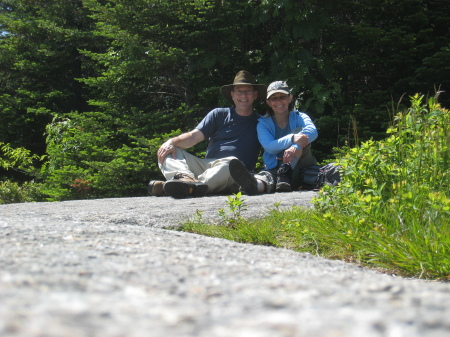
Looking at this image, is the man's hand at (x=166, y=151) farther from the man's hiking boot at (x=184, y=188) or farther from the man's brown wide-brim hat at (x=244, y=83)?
the man's brown wide-brim hat at (x=244, y=83)

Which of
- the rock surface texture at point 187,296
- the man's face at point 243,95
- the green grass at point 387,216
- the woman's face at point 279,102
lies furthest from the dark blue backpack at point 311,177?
the rock surface texture at point 187,296

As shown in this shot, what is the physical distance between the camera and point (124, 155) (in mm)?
7559

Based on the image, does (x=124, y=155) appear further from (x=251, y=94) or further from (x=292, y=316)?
(x=292, y=316)

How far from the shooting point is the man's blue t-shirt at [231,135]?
21.1ft

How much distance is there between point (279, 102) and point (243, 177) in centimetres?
118

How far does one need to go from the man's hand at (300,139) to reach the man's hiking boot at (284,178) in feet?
0.97

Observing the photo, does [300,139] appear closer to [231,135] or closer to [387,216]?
[231,135]

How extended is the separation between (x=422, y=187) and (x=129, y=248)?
1704 mm

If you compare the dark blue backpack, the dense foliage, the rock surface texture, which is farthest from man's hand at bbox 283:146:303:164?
the rock surface texture

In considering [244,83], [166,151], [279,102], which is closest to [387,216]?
[279,102]

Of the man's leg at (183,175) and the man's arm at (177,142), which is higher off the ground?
the man's arm at (177,142)

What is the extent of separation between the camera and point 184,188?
18.3 feet

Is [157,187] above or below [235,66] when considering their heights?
below

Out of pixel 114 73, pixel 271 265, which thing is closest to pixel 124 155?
pixel 114 73
